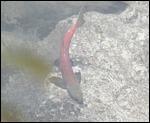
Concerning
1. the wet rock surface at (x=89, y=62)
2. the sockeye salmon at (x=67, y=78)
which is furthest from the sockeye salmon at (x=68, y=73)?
the wet rock surface at (x=89, y=62)

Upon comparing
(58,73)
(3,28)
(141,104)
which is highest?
(3,28)

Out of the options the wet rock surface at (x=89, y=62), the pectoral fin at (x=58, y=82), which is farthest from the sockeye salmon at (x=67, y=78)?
the wet rock surface at (x=89, y=62)

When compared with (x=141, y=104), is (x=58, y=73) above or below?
above

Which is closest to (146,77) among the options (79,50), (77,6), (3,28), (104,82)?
(104,82)

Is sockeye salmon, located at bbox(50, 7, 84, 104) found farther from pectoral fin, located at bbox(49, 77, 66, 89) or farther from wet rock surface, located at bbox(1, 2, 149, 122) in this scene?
wet rock surface, located at bbox(1, 2, 149, 122)

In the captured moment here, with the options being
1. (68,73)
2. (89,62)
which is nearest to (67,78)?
(68,73)

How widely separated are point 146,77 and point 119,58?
0.74m

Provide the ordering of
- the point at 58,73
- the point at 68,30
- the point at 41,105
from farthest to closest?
the point at 68,30 → the point at 58,73 → the point at 41,105

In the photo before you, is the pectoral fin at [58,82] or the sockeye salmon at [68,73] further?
the pectoral fin at [58,82]

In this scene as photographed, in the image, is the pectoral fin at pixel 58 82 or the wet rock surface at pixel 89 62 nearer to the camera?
the wet rock surface at pixel 89 62

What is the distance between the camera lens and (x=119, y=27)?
841 cm

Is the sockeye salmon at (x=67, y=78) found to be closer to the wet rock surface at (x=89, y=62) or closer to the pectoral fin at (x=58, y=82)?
the pectoral fin at (x=58, y=82)

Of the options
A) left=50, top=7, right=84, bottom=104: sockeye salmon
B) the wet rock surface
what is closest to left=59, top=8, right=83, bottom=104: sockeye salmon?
left=50, top=7, right=84, bottom=104: sockeye salmon

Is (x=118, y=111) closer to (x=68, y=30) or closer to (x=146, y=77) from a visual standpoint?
(x=146, y=77)
